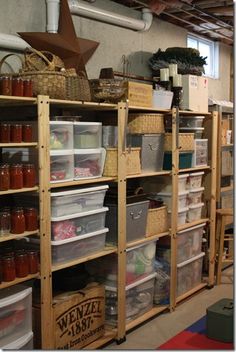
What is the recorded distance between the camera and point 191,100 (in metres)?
4.39

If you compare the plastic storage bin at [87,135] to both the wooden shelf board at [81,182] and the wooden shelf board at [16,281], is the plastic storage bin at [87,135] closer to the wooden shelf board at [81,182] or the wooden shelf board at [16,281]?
the wooden shelf board at [81,182]

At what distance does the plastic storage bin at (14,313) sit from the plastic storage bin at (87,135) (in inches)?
40.7

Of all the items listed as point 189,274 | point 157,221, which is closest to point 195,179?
point 157,221

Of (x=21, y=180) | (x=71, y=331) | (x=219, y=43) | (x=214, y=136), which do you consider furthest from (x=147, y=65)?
(x=71, y=331)

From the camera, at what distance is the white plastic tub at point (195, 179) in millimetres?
4410

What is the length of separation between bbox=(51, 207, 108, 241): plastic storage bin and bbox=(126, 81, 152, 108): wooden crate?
0.89 metres

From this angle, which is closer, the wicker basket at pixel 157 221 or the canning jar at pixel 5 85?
the canning jar at pixel 5 85

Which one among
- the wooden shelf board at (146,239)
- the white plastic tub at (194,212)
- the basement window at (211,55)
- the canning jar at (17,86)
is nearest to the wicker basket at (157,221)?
the wooden shelf board at (146,239)

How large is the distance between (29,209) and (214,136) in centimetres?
247

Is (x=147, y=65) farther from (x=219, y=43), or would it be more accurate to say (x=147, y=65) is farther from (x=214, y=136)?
(x=219, y=43)

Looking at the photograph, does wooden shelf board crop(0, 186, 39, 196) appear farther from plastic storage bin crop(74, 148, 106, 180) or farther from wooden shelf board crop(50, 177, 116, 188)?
plastic storage bin crop(74, 148, 106, 180)

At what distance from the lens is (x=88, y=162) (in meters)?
3.30

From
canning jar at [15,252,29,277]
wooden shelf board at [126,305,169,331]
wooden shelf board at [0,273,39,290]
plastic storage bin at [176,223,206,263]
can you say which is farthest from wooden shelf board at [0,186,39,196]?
plastic storage bin at [176,223,206,263]

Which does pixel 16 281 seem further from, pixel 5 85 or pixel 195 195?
pixel 195 195
